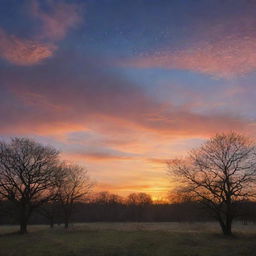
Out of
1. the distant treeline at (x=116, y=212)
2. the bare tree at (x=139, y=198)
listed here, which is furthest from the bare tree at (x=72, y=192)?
the bare tree at (x=139, y=198)

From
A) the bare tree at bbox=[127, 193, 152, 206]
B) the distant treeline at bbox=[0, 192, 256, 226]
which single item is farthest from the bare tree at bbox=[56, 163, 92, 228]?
the bare tree at bbox=[127, 193, 152, 206]

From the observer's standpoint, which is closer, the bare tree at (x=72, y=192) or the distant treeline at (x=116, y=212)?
the bare tree at (x=72, y=192)

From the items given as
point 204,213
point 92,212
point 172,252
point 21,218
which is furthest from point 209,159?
point 92,212

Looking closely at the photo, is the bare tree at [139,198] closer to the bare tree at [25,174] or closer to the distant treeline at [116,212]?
the distant treeline at [116,212]

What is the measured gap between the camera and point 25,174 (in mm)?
43844

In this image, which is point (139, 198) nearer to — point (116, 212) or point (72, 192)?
point (116, 212)

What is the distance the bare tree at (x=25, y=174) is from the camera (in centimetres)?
4312

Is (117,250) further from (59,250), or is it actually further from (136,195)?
(136,195)

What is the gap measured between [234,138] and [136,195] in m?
123

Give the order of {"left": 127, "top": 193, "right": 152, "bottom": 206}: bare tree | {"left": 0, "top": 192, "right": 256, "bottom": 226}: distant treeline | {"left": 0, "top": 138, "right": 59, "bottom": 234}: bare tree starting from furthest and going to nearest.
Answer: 1. {"left": 127, "top": 193, "right": 152, "bottom": 206}: bare tree
2. {"left": 0, "top": 192, "right": 256, "bottom": 226}: distant treeline
3. {"left": 0, "top": 138, "right": 59, "bottom": 234}: bare tree

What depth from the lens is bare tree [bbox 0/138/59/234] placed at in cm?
4312

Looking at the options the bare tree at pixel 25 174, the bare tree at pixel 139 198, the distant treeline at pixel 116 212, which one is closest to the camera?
the bare tree at pixel 25 174

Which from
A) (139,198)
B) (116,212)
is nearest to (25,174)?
(116,212)

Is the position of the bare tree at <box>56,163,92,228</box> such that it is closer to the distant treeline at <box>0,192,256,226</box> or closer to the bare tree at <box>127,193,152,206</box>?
the distant treeline at <box>0,192,256,226</box>
